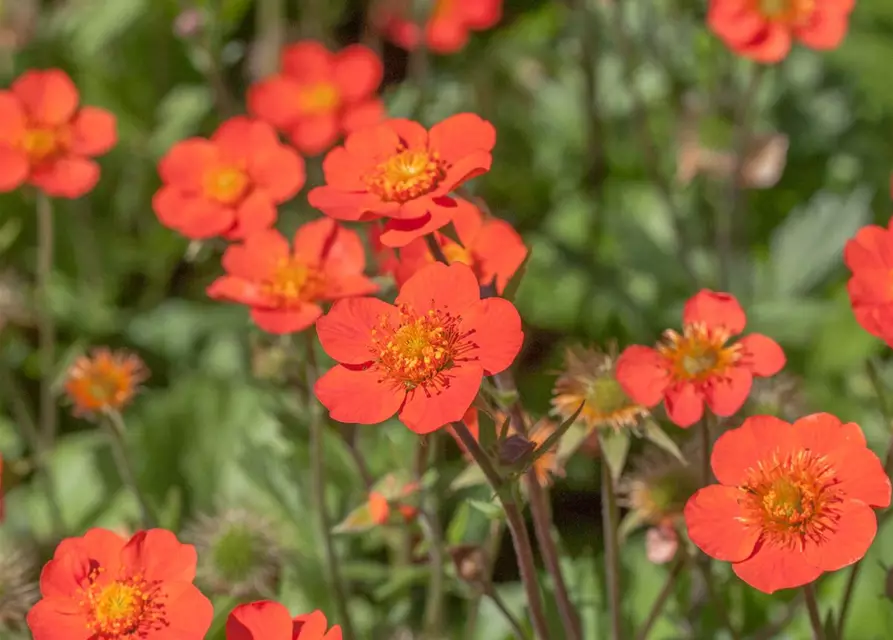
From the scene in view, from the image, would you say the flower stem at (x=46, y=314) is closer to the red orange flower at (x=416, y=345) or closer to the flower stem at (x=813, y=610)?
the red orange flower at (x=416, y=345)

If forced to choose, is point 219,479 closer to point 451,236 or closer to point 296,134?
point 296,134

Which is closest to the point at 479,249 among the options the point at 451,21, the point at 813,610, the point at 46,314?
the point at 813,610

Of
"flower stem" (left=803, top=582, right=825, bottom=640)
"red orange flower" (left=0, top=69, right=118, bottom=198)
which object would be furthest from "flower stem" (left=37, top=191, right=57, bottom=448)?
"flower stem" (left=803, top=582, right=825, bottom=640)

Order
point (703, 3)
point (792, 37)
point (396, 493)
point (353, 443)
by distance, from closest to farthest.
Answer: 1. point (396, 493)
2. point (353, 443)
3. point (792, 37)
4. point (703, 3)

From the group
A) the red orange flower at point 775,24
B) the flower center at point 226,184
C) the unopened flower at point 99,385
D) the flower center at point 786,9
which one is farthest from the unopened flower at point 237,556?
the flower center at point 786,9

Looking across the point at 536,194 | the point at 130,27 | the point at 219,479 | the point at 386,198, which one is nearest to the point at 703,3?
the point at 536,194
